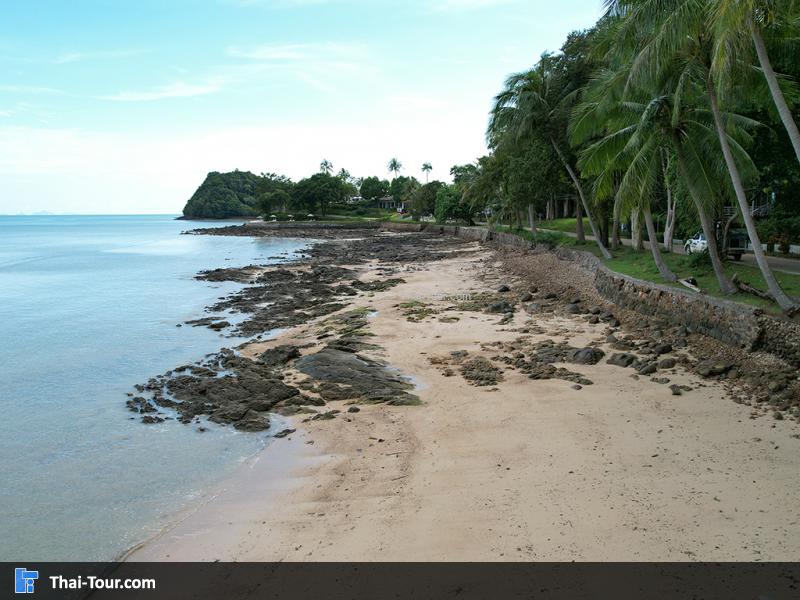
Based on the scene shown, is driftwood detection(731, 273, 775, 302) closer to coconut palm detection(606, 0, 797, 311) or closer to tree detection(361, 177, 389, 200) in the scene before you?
coconut palm detection(606, 0, 797, 311)

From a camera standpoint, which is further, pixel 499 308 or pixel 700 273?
pixel 499 308

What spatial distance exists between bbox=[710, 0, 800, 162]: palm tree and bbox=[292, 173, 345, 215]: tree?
4536 inches

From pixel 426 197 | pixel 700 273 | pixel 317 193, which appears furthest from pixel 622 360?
pixel 317 193

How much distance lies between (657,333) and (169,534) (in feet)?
A: 43.8

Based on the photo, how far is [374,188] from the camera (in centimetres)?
13350

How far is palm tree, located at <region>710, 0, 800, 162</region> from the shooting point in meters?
10.9

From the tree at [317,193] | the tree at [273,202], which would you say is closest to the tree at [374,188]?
the tree at [317,193]

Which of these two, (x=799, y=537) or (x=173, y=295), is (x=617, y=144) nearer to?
(x=799, y=537)

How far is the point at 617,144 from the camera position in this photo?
2030 centimetres
